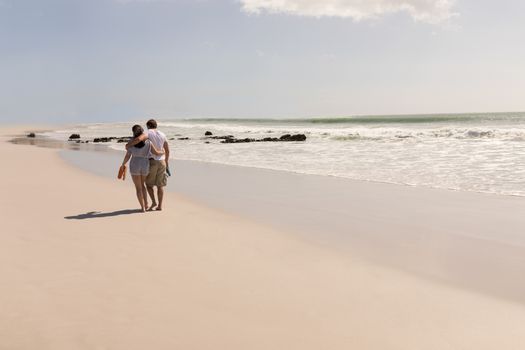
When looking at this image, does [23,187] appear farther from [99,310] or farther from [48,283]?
[99,310]

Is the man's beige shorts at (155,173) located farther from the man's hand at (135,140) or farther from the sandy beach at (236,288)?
the sandy beach at (236,288)

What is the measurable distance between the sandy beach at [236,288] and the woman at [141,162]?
913 mm

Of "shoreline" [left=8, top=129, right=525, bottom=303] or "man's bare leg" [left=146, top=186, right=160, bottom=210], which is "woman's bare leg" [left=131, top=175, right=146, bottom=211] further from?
"shoreline" [left=8, top=129, right=525, bottom=303]

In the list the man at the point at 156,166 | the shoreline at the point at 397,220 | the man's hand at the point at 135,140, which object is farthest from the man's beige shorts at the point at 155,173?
the shoreline at the point at 397,220

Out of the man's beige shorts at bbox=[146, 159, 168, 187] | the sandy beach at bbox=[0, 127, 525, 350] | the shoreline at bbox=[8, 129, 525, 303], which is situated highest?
the man's beige shorts at bbox=[146, 159, 168, 187]

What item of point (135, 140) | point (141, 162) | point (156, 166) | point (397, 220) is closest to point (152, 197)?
point (156, 166)

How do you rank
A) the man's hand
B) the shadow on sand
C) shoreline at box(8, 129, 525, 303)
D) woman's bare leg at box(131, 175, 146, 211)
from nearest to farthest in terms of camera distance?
shoreline at box(8, 129, 525, 303), the shadow on sand, the man's hand, woman's bare leg at box(131, 175, 146, 211)

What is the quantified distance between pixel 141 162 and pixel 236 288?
17.4 ft

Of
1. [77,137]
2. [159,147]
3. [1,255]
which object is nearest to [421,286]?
[1,255]

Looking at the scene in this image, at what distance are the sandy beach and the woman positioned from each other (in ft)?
3.00

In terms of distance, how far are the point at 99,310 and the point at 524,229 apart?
21.0ft

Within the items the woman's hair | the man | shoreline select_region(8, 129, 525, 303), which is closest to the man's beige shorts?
the man

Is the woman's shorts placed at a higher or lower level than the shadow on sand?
higher

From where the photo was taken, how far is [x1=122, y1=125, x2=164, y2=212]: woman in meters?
9.38
